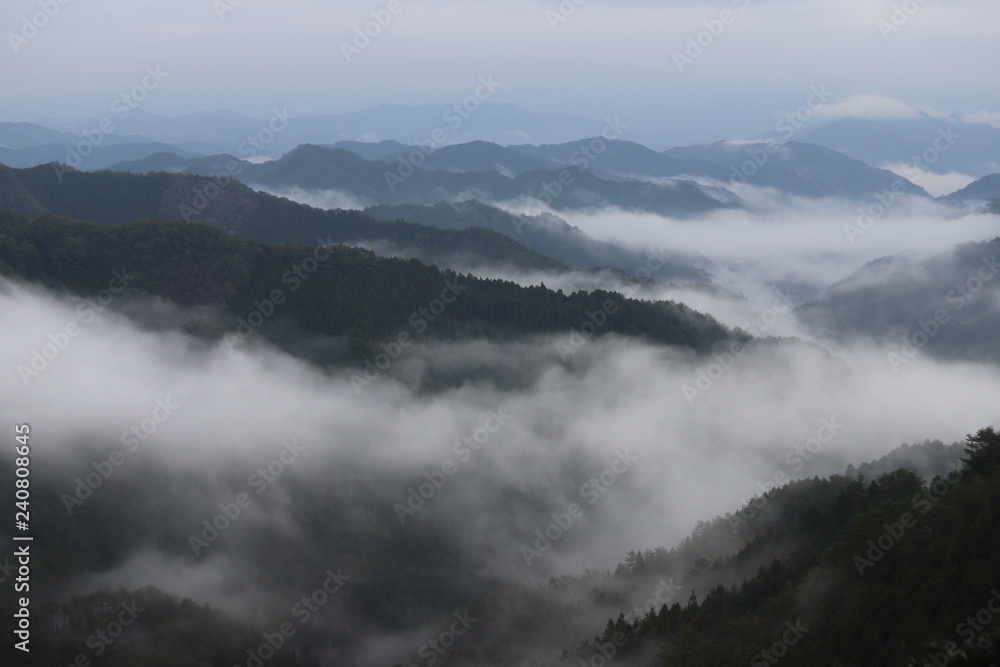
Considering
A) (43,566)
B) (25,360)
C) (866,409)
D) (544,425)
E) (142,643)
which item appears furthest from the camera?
(866,409)

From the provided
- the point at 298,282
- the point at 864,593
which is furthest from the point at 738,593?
the point at 298,282

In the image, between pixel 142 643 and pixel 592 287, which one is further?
pixel 592 287

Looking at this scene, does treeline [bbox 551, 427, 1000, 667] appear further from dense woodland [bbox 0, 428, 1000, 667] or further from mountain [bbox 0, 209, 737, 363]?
mountain [bbox 0, 209, 737, 363]

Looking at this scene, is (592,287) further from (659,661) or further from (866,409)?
(659,661)

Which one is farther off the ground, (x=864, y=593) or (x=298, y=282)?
(x=298, y=282)

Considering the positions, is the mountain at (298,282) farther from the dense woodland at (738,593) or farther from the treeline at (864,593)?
the treeline at (864,593)

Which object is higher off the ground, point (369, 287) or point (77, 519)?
point (369, 287)

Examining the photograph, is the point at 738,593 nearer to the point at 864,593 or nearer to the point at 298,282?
the point at 864,593

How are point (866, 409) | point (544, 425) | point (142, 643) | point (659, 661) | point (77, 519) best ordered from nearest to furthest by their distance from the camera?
1. point (659, 661)
2. point (142, 643)
3. point (77, 519)
4. point (544, 425)
5. point (866, 409)

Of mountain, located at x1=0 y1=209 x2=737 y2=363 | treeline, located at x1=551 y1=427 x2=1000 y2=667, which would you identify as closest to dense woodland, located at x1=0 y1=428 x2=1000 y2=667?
treeline, located at x1=551 y1=427 x2=1000 y2=667

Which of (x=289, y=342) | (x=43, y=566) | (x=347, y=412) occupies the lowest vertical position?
(x=43, y=566)

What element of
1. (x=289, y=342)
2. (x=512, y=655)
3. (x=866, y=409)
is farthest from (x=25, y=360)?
(x=866, y=409)
